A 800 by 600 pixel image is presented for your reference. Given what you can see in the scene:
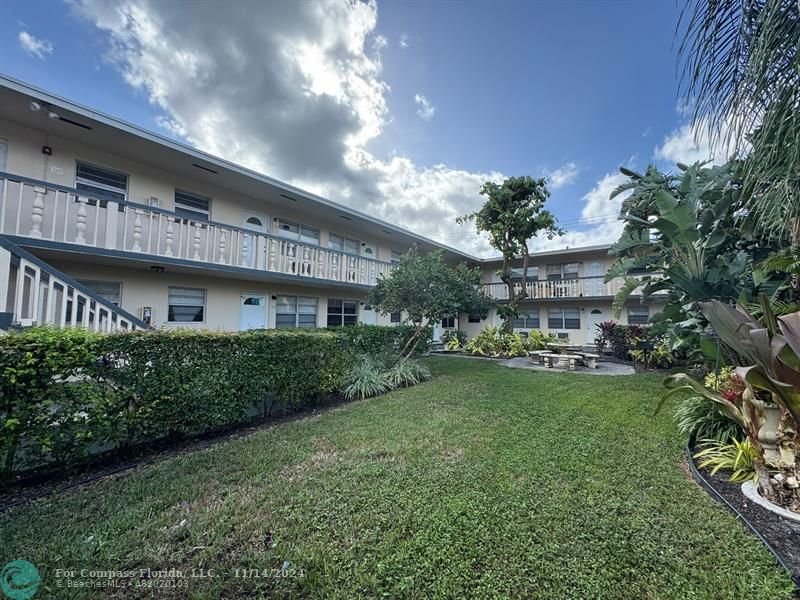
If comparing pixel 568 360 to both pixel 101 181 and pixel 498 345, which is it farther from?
pixel 101 181

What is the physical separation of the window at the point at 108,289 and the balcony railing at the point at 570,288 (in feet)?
54.9

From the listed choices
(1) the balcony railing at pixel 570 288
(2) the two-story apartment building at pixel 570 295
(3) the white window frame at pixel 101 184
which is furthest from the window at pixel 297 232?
(1) the balcony railing at pixel 570 288

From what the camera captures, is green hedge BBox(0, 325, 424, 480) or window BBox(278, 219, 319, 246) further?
window BBox(278, 219, 319, 246)

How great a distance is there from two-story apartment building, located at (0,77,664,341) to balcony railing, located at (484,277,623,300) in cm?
942

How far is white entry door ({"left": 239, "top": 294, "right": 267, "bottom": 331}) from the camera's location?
31.8 feet

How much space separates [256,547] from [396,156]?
15.9m

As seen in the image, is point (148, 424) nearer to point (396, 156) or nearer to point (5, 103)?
point (5, 103)

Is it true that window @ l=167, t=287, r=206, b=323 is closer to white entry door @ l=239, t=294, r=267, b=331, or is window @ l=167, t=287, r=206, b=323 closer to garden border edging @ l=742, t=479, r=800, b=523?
white entry door @ l=239, t=294, r=267, b=331

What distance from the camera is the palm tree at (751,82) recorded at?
2.47 m

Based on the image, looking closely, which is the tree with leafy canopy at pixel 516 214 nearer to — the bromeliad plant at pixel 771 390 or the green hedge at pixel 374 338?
the green hedge at pixel 374 338

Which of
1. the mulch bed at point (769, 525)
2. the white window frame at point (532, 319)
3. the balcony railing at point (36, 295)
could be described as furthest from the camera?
the white window frame at point (532, 319)

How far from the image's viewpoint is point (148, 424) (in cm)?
406

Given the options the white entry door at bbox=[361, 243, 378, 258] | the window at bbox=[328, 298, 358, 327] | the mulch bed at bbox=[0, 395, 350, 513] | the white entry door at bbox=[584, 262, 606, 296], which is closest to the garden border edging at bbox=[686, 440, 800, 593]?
the mulch bed at bbox=[0, 395, 350, 513]

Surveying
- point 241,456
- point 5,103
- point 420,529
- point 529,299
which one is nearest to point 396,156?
point 529,299
